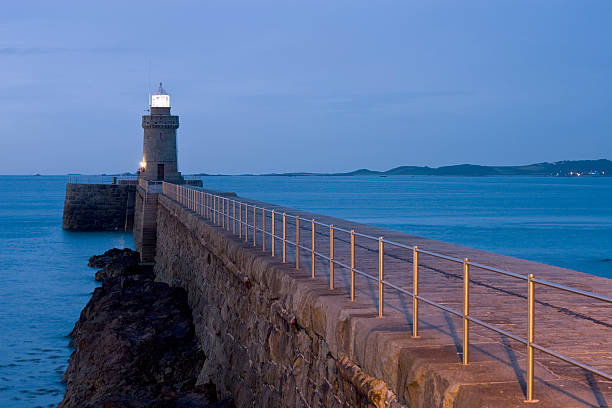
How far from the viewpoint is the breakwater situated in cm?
364

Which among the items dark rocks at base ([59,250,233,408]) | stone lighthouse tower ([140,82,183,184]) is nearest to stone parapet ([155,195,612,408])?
dark rocks at base ([59,250,233,408])

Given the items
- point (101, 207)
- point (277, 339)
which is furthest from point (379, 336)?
point (101, 207)

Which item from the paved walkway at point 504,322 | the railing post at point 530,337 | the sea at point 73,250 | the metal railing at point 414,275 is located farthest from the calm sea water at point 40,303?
the railing post at point 530,337

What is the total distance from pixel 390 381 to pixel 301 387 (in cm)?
218

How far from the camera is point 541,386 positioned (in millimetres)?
3393

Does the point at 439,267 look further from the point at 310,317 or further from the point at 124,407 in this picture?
the point at 124,407

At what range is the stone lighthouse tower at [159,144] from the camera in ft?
158

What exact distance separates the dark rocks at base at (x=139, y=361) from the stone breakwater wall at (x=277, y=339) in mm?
368

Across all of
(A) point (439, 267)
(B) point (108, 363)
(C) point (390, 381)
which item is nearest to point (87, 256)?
(B) point (108, 363)

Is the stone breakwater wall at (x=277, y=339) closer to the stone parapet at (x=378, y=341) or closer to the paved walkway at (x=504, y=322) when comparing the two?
the stone parapet at (x=378, y=341)

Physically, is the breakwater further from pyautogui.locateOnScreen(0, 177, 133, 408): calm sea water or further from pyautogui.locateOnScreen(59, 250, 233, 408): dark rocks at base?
pyautogui.locateOnScreen(0, 177, 133, 408): calm sea water

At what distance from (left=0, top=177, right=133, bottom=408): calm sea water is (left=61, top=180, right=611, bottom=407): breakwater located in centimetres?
497

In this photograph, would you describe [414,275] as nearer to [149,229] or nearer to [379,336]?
[379,336]

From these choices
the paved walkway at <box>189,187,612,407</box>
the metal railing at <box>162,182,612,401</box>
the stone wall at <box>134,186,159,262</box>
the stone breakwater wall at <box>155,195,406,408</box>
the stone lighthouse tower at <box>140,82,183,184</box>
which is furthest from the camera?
the stone lighthouse tower at <box>140,82,183,184</box>
